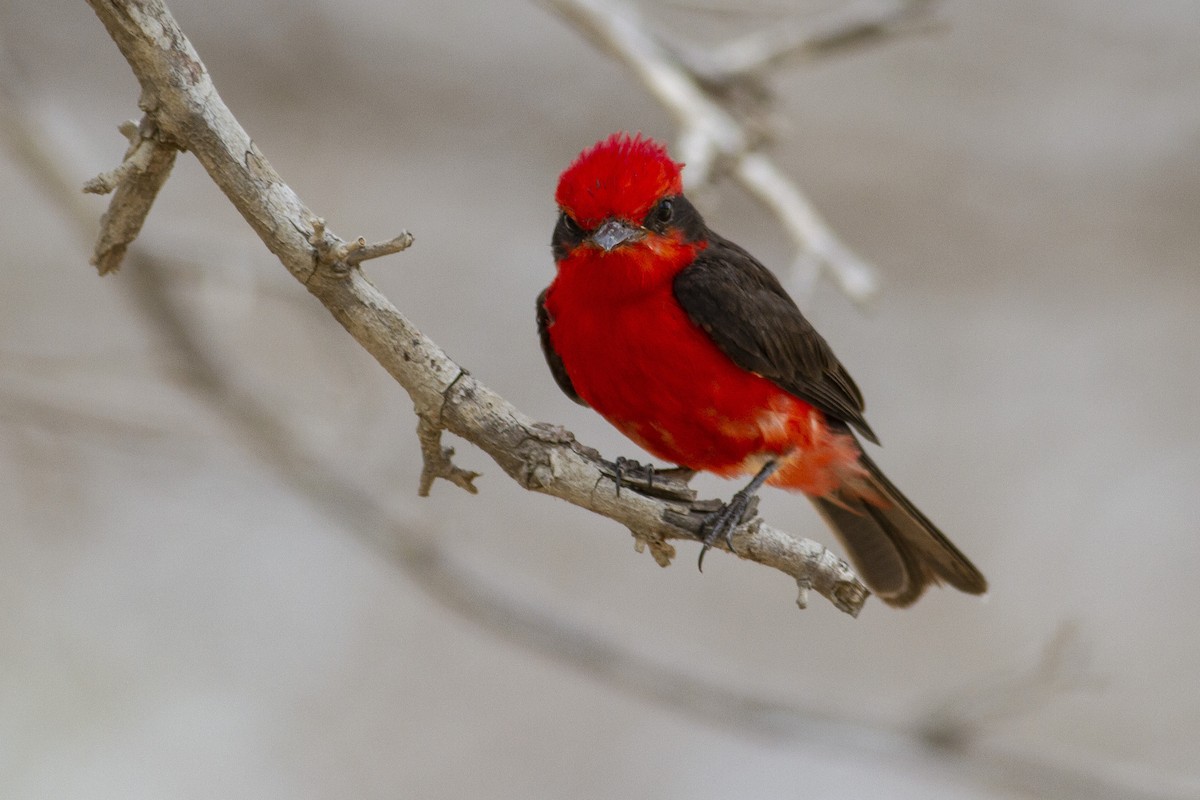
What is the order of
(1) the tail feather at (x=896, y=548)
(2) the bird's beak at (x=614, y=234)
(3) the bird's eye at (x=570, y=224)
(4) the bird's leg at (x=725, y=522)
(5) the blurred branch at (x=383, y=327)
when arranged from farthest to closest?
(1) the tail feather at (x=896, y=548) → (3) the bird's eye at (x=570, y=224) → (2) the bird's beak at (x=614, y=234) → (4) the bird's leg at (x=725, y=522) → (5) the blurred branch at (x=383, y=327)

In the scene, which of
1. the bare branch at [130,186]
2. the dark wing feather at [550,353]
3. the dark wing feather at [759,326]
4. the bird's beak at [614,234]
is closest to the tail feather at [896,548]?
the dark wing feather at [759,326]

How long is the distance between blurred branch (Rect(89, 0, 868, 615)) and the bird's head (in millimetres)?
1110

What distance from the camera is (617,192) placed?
396cm

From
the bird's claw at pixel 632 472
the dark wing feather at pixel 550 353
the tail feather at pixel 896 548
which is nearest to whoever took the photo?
the bird's claw at pixel 632 472

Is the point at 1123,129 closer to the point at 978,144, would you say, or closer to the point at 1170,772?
the point at 978,144

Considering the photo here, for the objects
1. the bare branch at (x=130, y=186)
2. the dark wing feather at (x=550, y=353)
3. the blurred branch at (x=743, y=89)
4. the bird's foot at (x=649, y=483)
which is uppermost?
the blurred branch at (x=743, y=89)

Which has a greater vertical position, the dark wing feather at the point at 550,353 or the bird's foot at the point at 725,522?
the dark wing feather at the point at 550,353

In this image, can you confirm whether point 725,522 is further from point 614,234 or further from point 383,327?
point 614,234

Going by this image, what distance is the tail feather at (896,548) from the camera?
4426 millimetres

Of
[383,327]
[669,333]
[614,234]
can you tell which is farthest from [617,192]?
[383,327]

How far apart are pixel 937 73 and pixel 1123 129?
1238mm

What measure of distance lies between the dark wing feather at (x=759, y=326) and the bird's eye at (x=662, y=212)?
166 millimetres

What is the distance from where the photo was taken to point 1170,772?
A: 24.1 feet

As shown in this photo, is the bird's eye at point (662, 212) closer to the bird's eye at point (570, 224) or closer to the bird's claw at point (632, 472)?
the bird's eye at point (570, 224)
